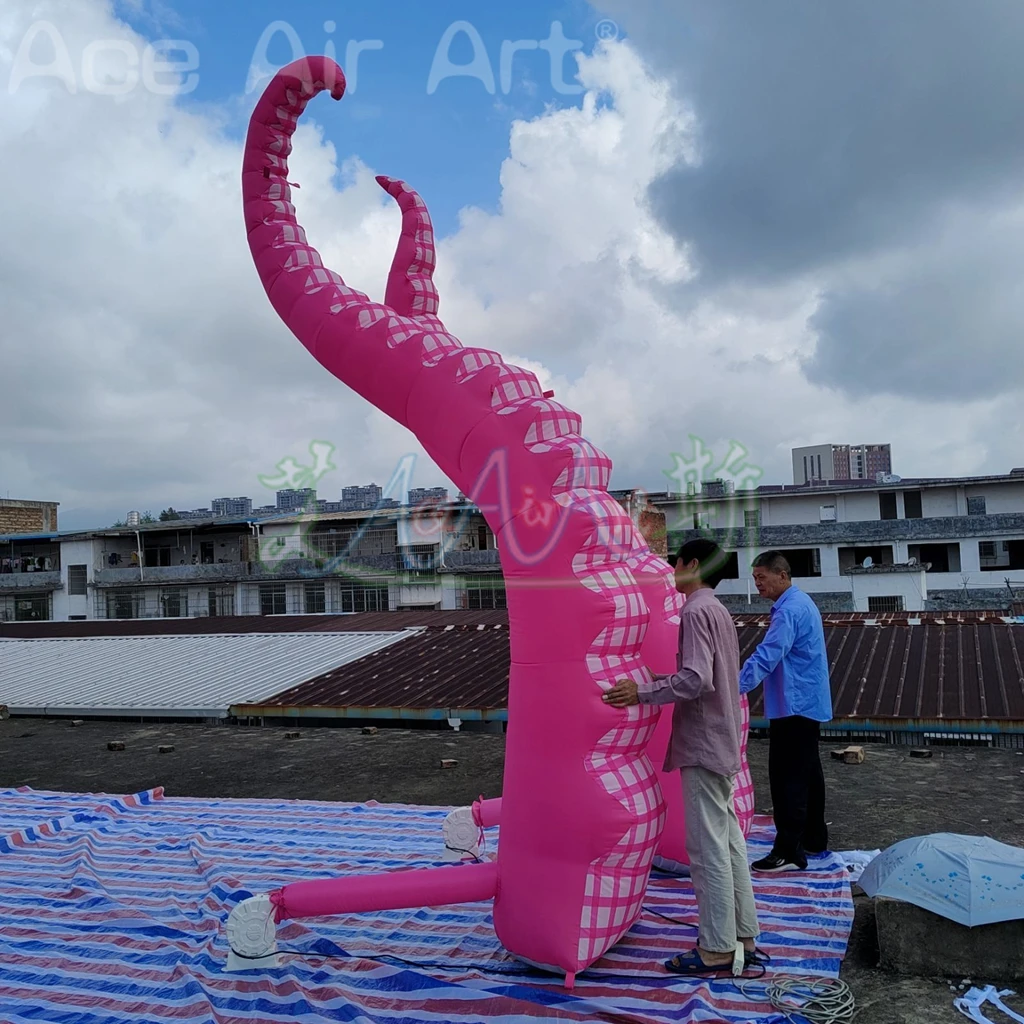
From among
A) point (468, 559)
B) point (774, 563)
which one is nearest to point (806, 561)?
point (468, 559)

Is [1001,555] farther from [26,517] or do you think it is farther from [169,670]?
[26,517]

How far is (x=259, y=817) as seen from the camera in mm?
6484

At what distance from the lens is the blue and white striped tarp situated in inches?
135

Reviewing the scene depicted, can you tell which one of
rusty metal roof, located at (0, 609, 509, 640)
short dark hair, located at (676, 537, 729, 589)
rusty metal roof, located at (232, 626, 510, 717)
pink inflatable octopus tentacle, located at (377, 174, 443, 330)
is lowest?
rusty metal roof, located at (232, 626, 510, 717)

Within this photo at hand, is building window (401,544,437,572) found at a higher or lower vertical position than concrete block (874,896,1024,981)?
higher

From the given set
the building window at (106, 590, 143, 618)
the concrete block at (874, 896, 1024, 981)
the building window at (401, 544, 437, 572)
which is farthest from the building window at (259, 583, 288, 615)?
the concrete block at (874, 896, 1024, 981)

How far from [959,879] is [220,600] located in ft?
108

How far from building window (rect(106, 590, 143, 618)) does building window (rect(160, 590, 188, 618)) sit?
1.15 m

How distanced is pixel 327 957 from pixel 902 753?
18.4 feet

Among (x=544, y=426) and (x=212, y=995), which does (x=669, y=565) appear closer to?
(x=544, y=426)

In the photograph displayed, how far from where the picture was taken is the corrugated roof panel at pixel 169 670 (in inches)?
450

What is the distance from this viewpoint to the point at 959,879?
3.52 metres

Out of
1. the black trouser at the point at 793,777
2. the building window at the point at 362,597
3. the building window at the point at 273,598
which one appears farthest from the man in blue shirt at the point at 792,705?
the building window at the point at 273,598

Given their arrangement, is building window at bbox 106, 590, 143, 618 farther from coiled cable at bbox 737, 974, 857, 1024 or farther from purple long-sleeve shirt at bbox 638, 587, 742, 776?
coiled cable at bbox 737, 974, 857, 1024
